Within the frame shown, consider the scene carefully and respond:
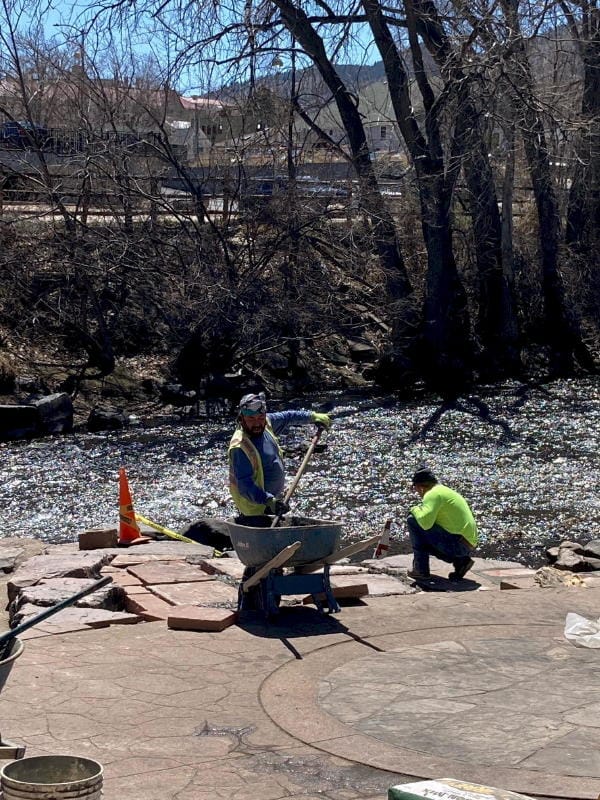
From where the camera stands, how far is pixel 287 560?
24.6 ft

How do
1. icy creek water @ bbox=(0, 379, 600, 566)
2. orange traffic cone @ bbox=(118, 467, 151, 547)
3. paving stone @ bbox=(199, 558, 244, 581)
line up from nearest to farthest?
paving stone @ bbox=(199, 558, 244, 581)
orange traffic cone @ bbox=(118, 467, 151, 547)
icy creek water @ bbox=(0, 379, 600, 566)

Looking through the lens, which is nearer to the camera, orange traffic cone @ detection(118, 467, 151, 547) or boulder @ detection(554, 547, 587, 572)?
boulder @ detection(554, 547, 587, 572)

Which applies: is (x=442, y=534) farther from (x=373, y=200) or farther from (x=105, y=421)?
(x=373, y=200)

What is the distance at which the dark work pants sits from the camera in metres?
9.26

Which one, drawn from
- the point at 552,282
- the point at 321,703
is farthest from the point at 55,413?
the point at 321,703

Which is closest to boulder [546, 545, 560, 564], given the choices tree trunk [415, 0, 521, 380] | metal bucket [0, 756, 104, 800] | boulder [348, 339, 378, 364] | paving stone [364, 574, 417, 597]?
paving stone [364, 574, 417, 597]

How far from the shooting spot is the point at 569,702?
604 centimetres

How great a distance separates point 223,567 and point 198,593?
0.99 meters

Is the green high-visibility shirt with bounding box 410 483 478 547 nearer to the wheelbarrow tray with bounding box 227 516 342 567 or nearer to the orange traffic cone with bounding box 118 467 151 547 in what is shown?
the wheelbarrow tray with bounding box 227 516 342 567

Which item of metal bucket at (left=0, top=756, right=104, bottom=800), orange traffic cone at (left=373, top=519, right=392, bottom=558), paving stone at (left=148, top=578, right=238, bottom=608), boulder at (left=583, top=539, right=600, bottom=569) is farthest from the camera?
boulder at (left=583, top=539, right=600, bottom=569)

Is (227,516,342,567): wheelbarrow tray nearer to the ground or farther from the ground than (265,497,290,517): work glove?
nearer to the ground

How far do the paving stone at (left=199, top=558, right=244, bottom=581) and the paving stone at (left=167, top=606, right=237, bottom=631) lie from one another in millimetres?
1449

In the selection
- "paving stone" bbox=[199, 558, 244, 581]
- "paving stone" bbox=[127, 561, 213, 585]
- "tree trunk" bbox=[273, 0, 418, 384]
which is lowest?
"paving stone" bbox=[199, 558, 244, 581]

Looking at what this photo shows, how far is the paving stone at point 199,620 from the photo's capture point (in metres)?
7.48
